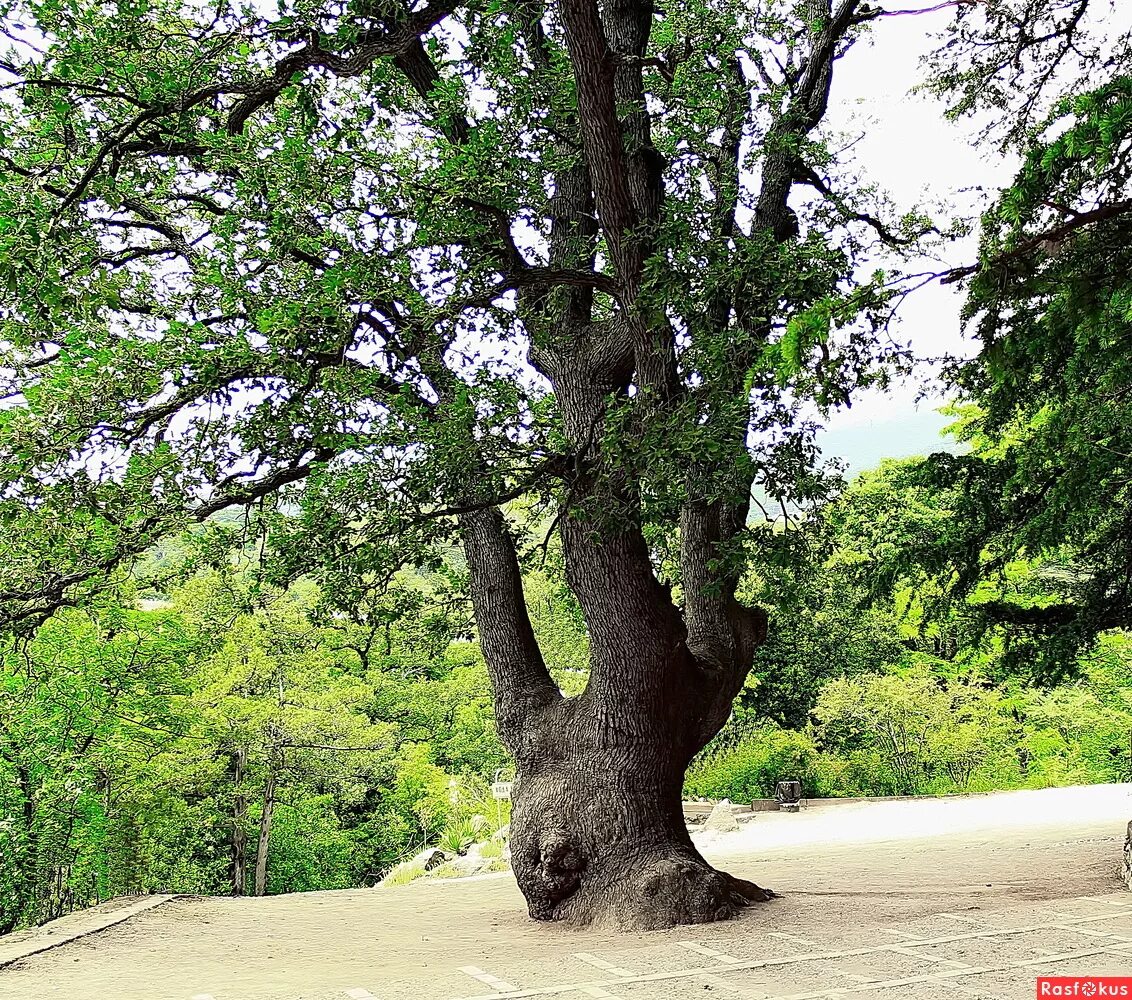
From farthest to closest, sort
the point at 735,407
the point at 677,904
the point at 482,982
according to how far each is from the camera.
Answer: the point at 677,904, the point at 735,407, the point at 482,982

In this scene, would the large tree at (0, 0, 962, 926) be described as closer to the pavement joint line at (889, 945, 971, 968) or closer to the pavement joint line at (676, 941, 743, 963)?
the pavement joint line at (676, 941, 743, 963)

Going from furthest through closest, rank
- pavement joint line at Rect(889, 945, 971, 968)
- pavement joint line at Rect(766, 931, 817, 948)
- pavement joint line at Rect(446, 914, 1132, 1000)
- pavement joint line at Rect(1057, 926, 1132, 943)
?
pavement joint line at Rect(766, 931, 817, 948) < pavement joint line at Rect(1057, 926, 1132, 943) < pavement joint line at Rect(889, 945, 971, 968) < pavement joint line at Rect(446, 914, 1132, 1000)

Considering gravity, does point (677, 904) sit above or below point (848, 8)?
below

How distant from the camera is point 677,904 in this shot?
6859mm

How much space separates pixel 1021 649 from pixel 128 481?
8250mm

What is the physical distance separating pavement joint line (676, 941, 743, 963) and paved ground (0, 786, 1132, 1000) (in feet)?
0.09

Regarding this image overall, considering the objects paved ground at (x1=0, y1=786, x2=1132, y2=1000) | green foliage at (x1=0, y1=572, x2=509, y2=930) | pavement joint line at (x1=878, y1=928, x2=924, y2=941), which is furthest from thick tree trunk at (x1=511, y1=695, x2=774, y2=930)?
green foliage at (x1=0, y1=572, x2=509, y2=930)

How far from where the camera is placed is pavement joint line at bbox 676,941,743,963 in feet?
17.9

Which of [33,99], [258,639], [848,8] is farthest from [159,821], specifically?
[848,8]

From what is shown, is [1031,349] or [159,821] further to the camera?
[159,821]

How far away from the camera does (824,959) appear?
520 cm

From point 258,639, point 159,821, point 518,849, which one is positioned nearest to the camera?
point 518,849

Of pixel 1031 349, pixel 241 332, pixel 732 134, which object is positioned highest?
pixel 732 134

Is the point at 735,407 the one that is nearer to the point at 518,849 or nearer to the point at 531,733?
the point at 531,733
